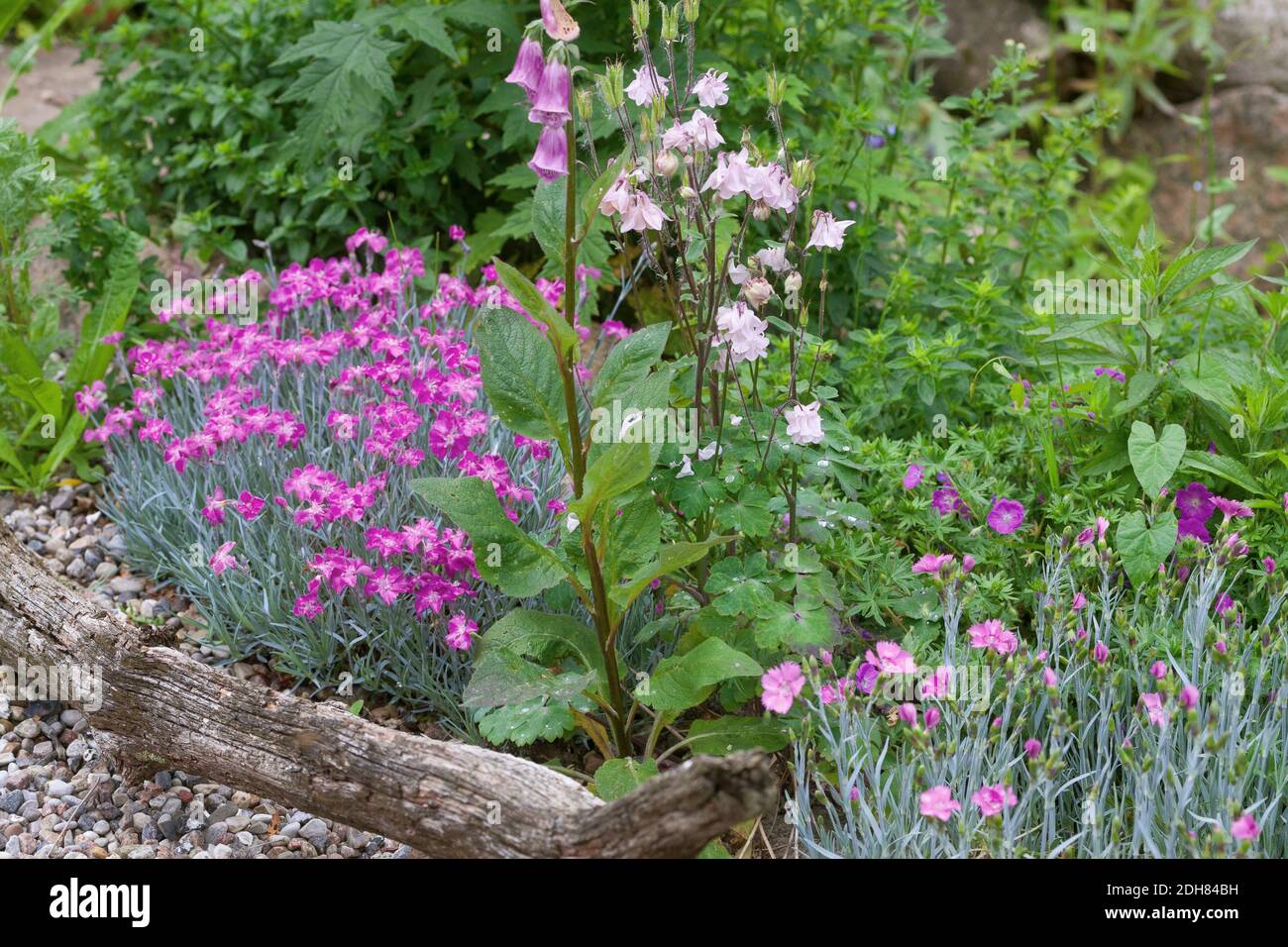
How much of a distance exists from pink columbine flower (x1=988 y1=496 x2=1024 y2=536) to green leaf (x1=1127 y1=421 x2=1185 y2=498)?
26 cm

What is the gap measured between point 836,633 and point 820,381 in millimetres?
929

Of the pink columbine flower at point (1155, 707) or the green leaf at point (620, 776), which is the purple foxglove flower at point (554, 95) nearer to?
the green leaf at point (620, 776)

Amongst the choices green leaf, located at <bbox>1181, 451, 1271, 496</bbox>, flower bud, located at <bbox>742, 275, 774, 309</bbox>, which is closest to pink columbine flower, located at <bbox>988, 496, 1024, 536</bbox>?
green leaf, located at <bbox>1181, 451, 1271, 496</bbox>

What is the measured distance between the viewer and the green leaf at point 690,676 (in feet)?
7.48

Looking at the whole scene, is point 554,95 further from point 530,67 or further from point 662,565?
point 662,565

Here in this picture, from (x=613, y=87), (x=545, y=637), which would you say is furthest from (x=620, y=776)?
(x=613, y=87)

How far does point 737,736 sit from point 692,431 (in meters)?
0.61

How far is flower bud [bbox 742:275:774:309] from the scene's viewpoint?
90.4 inches

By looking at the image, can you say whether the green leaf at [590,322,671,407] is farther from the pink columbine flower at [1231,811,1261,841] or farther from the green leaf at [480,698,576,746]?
the pink columbine flower at [1231,811,1261,841]

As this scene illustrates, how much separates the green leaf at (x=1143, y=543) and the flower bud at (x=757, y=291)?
90 centimetres

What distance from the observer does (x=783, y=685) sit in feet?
7.13

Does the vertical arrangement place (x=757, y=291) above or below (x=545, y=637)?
above

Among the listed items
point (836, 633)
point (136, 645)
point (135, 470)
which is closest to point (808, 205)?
point (836, 633)

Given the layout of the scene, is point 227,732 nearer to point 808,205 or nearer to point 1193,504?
point 1193,504
